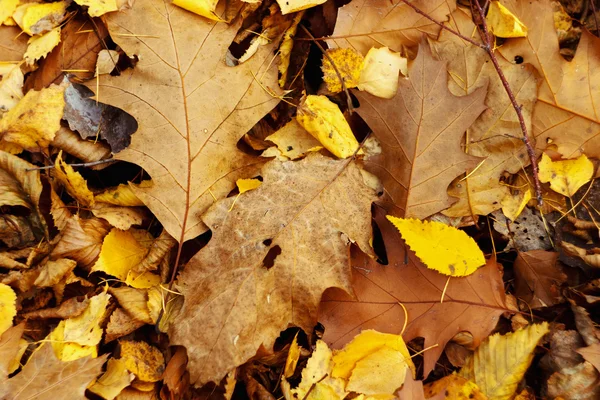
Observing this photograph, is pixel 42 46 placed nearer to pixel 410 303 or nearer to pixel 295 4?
pixel 295 4

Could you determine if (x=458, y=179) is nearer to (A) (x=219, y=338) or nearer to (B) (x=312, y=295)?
(B) (x=312, y=295)

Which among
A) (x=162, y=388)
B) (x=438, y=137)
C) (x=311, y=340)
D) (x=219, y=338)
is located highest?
(x=438, y=137)

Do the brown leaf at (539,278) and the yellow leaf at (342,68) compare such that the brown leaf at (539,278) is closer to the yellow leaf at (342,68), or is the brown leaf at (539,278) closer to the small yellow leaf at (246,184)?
the yellow leaf at (342,68)

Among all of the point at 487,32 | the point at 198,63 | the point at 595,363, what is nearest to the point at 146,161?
the point at 198,63

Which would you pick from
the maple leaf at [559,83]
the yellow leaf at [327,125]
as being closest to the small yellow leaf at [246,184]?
the yellow leaf at [327,125]

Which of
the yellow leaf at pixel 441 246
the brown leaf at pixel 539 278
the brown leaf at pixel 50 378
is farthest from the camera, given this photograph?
the brown leaf at pixel 539 278

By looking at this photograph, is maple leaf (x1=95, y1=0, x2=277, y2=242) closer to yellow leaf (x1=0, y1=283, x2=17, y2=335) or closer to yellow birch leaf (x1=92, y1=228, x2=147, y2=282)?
yellow birch leaf (x1=92, y1=228, x2=147, y2=282)
